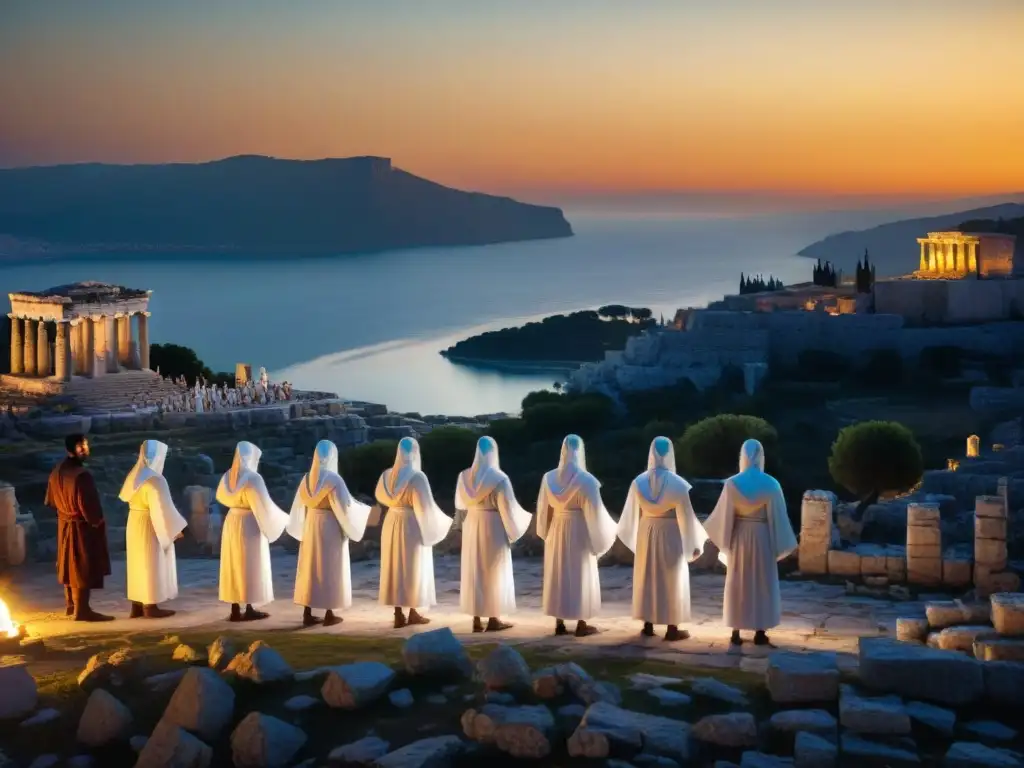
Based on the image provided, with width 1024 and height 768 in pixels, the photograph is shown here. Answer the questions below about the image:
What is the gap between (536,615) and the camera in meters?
14.8

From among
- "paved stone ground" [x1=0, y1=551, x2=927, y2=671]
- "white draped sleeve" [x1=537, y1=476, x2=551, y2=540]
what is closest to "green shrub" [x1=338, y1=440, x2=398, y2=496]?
"paved stone ground" [x1=0, y1=551, x2=927, y2=671]

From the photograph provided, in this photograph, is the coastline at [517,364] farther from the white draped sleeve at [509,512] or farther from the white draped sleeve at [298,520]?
the white draped sleeve at [509,512]

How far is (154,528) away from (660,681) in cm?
596

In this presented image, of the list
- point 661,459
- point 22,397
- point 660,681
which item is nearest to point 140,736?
point 660,681

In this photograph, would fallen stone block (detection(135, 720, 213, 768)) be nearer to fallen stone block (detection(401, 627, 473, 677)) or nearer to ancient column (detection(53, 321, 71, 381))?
fallen stone block (detection(401, 627, 473, 677))

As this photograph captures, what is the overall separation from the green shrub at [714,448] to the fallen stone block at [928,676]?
2627 centimetres

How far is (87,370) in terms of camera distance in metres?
44.7

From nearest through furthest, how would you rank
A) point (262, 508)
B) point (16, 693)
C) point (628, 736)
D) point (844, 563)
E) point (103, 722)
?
point (628, 736) < point (103, 722) < point (16, 693) < point (262, 508) < point (844, 563)

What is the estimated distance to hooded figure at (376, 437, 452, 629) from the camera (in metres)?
14.1

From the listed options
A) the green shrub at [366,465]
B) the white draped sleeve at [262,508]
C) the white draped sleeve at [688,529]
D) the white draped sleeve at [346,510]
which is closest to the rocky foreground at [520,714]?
the white draped sleeve at [688,529]

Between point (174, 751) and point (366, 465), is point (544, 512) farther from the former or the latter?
point (366, 465)

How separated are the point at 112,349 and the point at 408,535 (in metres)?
33.5

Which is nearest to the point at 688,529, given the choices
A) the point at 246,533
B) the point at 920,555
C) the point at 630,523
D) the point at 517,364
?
the point at 630,523

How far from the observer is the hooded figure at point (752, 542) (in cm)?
1321
